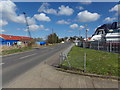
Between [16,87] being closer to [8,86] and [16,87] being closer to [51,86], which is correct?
[8,86]

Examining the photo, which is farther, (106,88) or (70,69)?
(70,69)

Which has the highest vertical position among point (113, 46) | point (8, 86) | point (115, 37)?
point (115, 37)

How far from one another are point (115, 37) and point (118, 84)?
27676 mm

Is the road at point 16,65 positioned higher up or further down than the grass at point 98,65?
further down

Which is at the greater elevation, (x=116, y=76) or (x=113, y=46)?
(x=113, y=46)

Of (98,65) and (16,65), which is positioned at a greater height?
(98,65)

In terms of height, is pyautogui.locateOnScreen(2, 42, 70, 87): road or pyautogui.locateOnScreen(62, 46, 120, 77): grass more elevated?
pyautogui.locateOnScreen(62, 46, 120, 77): grass

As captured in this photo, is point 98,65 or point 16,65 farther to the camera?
point 16,65

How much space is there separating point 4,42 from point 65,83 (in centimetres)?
3949

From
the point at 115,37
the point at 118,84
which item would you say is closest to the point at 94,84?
the point at 118,84

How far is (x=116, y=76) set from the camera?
4.77m

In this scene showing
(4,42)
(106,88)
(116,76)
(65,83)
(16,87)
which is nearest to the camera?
(106,88)

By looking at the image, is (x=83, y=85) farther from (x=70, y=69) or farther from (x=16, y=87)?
(x=16, y=87)

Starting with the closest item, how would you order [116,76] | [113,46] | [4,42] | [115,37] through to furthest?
[116,76] → [113,46] → [115,37] → [4,42]
